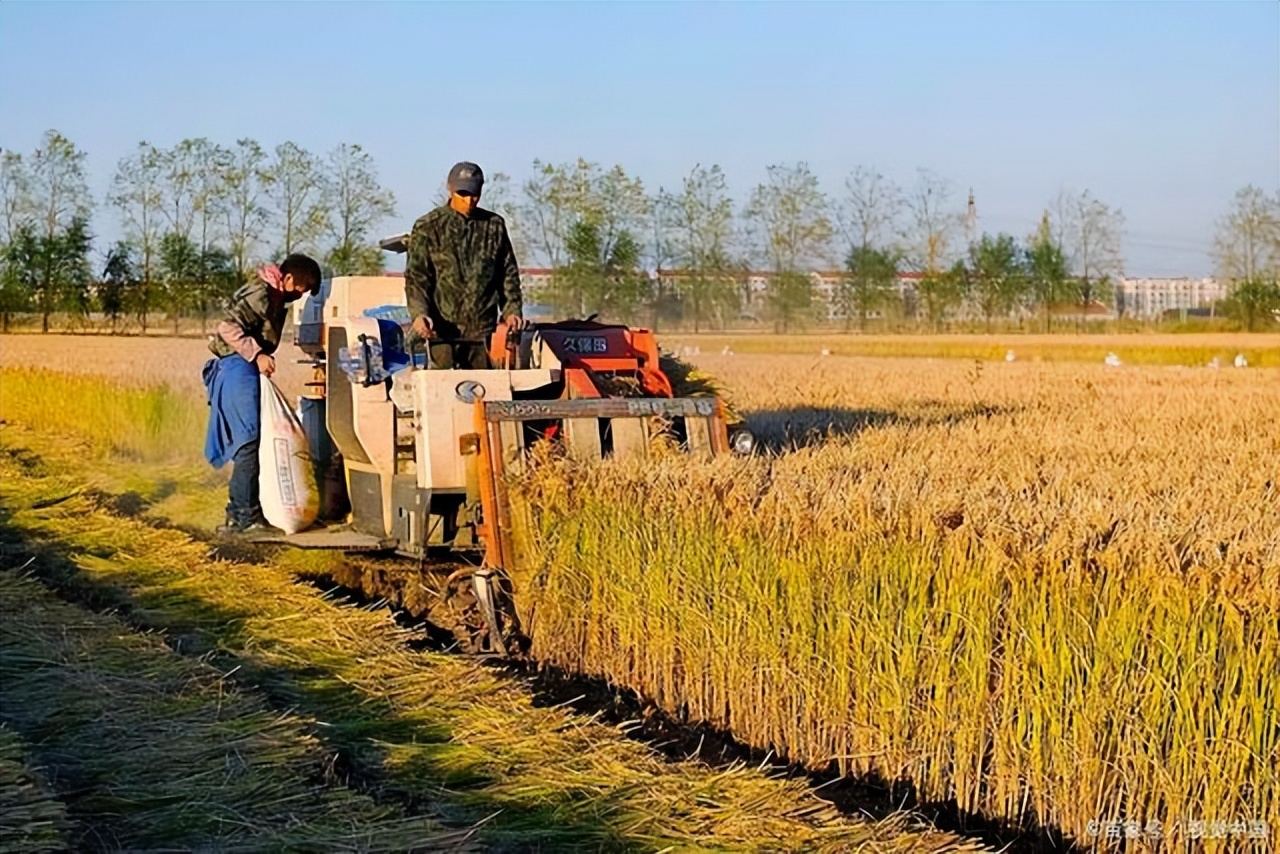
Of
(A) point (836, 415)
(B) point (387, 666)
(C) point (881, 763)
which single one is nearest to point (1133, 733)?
(C) point (881, 763)

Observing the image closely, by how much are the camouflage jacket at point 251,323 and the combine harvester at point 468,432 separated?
461 mm

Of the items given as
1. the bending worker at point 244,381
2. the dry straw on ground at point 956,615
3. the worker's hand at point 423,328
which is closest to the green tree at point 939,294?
the dry straw on ground at point 956,615

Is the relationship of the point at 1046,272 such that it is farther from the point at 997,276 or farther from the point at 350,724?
the point at 350,724

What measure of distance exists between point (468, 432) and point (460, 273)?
1.15 metres

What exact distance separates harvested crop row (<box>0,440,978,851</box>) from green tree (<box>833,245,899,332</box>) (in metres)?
46.6

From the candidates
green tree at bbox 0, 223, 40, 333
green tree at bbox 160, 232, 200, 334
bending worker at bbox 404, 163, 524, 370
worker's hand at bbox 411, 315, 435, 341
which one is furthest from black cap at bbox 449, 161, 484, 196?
green tree at bbox 0, 223, 40, 333

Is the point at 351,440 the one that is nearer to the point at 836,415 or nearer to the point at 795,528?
the point at 795,528

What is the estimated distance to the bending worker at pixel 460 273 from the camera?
27.4 feet

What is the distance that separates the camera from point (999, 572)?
5.04 metres

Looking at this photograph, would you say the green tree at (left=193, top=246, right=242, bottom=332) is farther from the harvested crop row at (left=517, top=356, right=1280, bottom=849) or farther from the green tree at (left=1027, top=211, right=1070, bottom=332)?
the harvested crop row at (left=517, top=356, right=1280, bottom=849)

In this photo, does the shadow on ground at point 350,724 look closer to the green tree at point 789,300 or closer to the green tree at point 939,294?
the green tree at point 789,300

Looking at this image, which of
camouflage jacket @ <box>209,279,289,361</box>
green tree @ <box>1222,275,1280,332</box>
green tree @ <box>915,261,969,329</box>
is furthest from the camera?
green tree @ <box>915,261,969,329</box>

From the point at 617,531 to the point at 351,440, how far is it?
223cm

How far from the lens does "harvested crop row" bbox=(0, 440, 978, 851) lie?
4.95 metres
